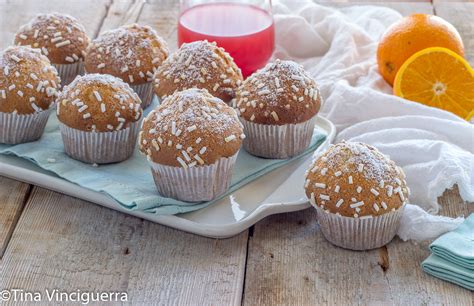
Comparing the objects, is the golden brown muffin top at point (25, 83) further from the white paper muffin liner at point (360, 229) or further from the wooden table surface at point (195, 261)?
the white paper muffin liner at point (360, 229)

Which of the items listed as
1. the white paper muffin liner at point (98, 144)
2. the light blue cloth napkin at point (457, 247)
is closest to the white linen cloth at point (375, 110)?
the light blue cloth napkin at point (457, 247)

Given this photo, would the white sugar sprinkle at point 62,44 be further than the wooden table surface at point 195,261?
Yes

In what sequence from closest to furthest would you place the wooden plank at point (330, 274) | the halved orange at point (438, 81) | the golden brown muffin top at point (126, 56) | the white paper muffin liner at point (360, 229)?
the wooden plank at point (330, 274), the white paper muffin liner at point (360, 229), the golden brown muffin top at point (126, 56), the halved orange at point (438, 81)

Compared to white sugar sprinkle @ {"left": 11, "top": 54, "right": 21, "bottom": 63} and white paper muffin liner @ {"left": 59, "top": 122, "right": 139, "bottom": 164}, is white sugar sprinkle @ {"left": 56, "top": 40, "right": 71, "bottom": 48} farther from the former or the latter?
white paper muffin liner @ {"left": 59, "top": 122, "right": 139, "bottom": 164}

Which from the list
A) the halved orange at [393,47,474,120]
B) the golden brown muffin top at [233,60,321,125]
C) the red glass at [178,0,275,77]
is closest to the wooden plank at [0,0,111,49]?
the red glass at [178,0,275,77]

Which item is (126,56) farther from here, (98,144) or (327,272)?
(327,272)

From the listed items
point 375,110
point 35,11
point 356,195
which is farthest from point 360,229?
point 35,11
